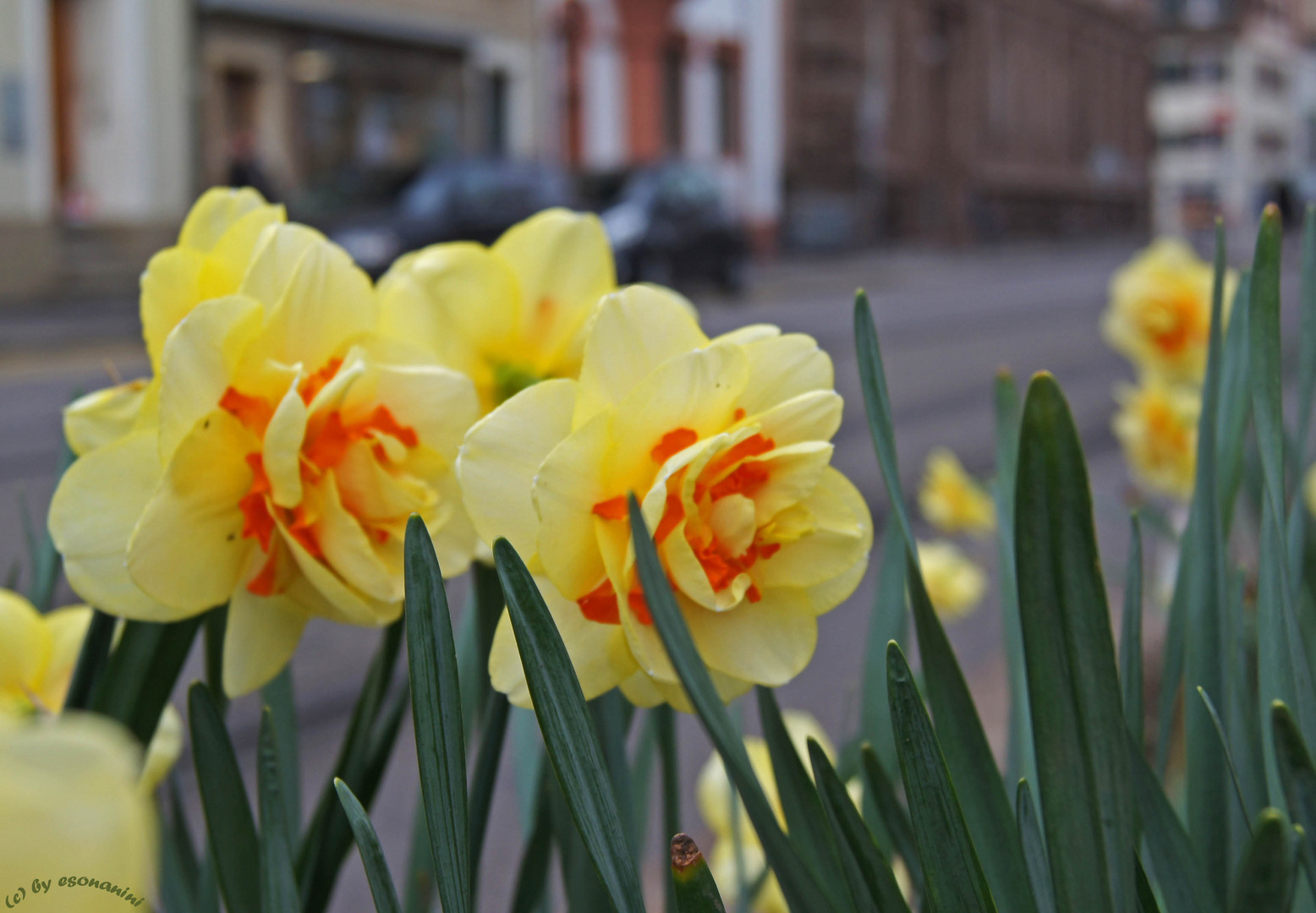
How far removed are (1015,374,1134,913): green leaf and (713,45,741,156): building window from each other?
13666 millimetres

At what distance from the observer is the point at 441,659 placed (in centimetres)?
27

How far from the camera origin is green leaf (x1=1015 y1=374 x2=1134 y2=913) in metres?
0.27

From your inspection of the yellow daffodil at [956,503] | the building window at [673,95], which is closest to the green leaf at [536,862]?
the yellow daffodil at [956,503]

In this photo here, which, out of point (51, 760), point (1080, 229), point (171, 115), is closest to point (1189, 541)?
Answer: point (51, 760)

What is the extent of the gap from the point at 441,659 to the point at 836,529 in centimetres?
9

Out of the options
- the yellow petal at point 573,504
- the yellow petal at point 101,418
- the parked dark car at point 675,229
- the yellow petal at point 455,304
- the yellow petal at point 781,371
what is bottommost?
the yellow petal at point 573,504

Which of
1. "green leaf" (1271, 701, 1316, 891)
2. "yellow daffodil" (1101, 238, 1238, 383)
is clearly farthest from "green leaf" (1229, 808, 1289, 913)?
"yellow daffodil" (1101, 238, 1238, 383)

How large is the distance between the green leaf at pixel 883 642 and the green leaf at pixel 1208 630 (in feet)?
0.32

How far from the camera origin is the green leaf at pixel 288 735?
1.42 feet

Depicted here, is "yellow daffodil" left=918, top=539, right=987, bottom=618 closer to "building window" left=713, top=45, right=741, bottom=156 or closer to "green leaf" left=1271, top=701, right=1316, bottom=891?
"green leaf" left=1271, top=701, right=1316, bottom=891

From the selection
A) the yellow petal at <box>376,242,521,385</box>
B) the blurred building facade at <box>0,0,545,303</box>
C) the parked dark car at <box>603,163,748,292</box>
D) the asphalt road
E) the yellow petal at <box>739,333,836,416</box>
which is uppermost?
the blurred building facade at <box>0,0,545,303</box>

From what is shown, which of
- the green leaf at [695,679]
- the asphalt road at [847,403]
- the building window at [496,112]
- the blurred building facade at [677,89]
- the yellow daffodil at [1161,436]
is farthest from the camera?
the blurred building facade at [677,89]

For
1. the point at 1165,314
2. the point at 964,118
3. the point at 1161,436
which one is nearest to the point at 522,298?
the point at 1165,314

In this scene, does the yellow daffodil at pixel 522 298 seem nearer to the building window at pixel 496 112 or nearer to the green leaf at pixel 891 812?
the green leaf at pixel 891 812
